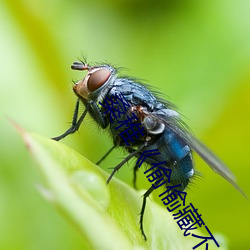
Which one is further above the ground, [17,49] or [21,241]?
[17,49]

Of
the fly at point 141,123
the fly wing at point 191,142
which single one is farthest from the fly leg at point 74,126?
the fly wing at point 191,142

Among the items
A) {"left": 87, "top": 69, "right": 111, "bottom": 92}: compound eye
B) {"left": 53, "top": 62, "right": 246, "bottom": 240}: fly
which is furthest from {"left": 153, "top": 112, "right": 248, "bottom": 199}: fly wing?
{"left": 87, "top": 69, "right": 111, "bottom": 92}: compound eye

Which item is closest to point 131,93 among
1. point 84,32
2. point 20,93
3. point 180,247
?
point 180,247

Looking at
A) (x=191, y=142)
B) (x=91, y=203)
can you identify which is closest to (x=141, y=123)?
(x=191, y=142)

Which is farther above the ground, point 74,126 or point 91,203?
point 91,203

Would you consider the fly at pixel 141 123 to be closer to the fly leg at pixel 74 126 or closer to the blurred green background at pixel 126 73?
the fly leg at pixel 74 126

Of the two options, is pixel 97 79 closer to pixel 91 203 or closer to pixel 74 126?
pixel 74 126

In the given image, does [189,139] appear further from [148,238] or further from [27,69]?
[27,69]
